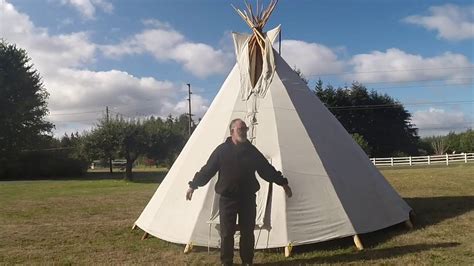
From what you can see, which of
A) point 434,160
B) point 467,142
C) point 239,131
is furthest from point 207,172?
point 467,142

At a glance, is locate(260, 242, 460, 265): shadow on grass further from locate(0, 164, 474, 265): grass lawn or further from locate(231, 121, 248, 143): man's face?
locate(231, 121, 248, 143): man's face

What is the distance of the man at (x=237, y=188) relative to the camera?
5863 mm

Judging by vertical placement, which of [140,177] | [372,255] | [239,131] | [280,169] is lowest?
[140,177]

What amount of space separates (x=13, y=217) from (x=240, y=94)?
8304mm

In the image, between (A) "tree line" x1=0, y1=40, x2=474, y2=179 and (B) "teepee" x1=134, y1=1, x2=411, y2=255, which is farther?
(A) "tree line" x1=0, y1=40, x2=474, y2=179

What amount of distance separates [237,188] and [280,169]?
1612mm

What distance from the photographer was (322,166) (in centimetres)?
748

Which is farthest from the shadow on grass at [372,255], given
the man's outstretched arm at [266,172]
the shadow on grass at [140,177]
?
the shadow on grass at [140,177]

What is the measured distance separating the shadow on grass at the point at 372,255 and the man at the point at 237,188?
84cm

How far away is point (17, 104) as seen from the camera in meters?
39.4

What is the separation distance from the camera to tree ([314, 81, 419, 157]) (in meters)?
50.5

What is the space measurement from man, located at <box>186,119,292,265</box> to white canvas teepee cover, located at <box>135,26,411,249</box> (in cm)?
78

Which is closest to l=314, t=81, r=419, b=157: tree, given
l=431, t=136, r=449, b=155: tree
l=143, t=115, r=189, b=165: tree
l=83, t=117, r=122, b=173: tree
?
l=431, t=136, r=449, b=155: tree

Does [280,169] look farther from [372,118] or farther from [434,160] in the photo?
[372,118]
